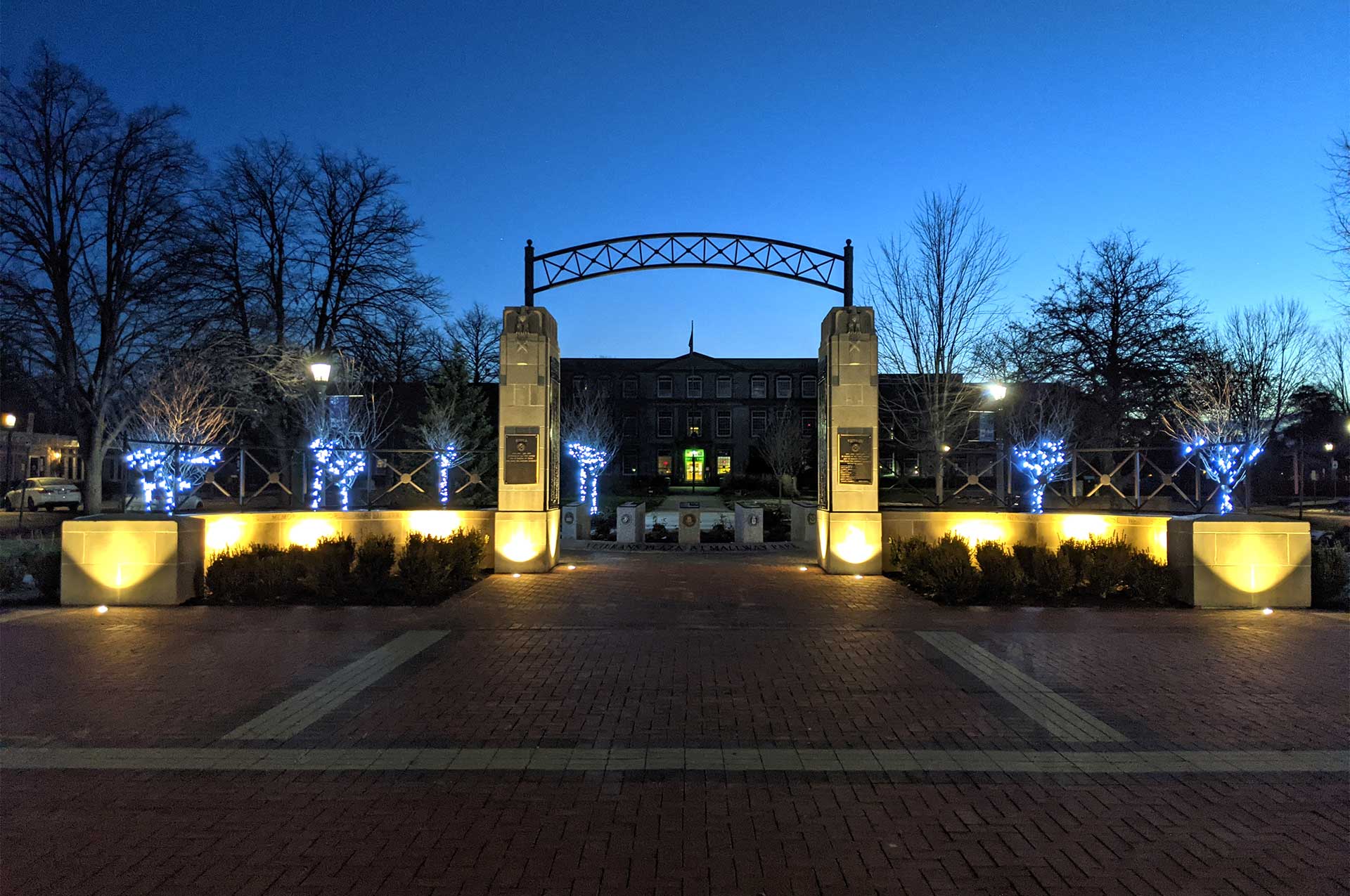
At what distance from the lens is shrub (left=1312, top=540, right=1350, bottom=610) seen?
11.3 m

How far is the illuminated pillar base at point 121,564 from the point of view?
36.3ft

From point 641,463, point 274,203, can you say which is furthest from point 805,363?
Result: point 274,203

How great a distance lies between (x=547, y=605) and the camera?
1123 centimetres

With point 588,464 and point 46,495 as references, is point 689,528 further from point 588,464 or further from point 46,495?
point 46,495

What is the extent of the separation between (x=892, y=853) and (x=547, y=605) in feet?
25.1

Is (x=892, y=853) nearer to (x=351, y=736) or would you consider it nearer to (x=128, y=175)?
(x=351, y=736)

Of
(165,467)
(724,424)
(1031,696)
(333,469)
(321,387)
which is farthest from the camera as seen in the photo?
(724,424)

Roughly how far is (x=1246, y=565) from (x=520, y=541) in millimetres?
10794

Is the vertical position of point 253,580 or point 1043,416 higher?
point 1043,416

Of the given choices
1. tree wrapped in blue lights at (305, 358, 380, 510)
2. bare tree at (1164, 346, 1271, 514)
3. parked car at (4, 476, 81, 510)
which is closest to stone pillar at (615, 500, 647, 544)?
tree wrapped in blue lights at (305, 358, 380, 510)

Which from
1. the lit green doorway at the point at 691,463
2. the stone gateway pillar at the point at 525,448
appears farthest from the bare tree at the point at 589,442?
the lit green doorway at the point at 691,463

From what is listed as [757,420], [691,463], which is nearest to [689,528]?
[691,463]

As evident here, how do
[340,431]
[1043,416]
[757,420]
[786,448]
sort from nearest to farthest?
[340,431] → [1043,416] → [786,448] → [757,420]

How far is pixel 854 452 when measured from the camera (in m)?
14.7
